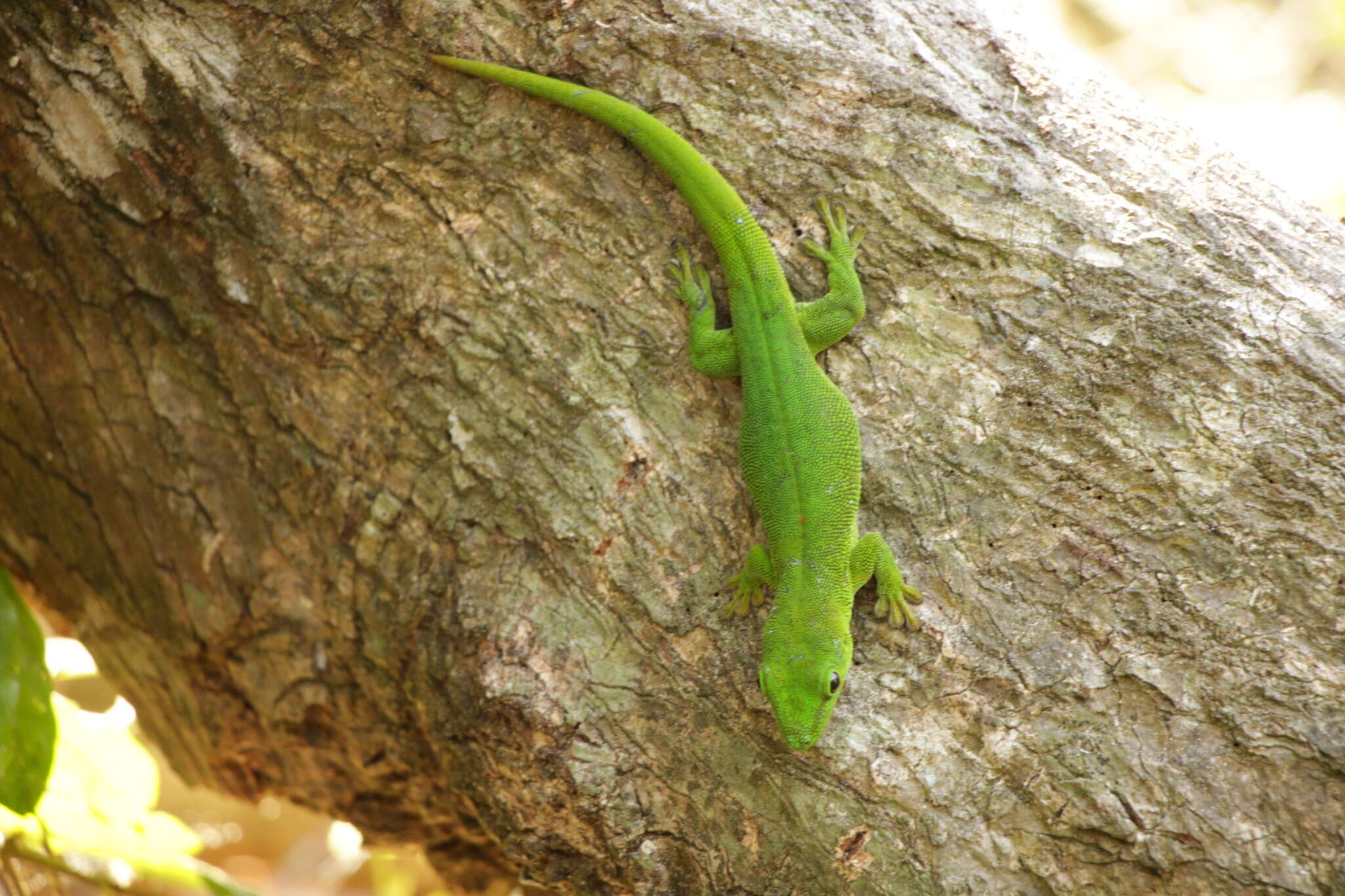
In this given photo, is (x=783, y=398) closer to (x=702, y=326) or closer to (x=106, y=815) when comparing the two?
(x=702, y=326)

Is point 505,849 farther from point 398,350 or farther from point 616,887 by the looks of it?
point 398,350

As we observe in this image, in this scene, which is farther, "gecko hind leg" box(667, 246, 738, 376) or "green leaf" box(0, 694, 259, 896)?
"green leaf" box(0, 694, 259, 896)

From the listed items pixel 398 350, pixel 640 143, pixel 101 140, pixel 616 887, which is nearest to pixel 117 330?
pixel 101 140

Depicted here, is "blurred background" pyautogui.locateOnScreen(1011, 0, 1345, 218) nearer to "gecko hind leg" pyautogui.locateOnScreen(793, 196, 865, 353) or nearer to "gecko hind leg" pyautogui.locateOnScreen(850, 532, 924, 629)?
"gecko hind leg" pyautogui.locateOnScreen(793, 196, 865, 353)

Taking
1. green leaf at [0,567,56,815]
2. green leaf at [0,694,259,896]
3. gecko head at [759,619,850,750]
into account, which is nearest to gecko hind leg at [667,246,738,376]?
gecko head at [759,619,850,750]

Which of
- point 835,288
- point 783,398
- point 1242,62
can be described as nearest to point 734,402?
point 783,398
